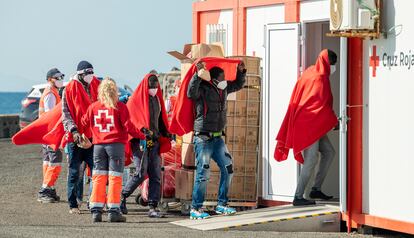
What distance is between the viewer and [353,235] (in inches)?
549

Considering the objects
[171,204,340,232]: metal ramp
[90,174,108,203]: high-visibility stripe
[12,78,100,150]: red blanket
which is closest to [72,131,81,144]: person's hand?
[12,78,100,150]: red blanket

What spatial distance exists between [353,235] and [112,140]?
316cm

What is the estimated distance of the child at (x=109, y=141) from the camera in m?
15.0

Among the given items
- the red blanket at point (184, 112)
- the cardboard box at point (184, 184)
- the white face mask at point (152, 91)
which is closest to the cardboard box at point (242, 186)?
the cardboard box at point (184, 184)

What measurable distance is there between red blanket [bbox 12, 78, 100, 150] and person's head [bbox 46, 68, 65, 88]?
0.69 metres

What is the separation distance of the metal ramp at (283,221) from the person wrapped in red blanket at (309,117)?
63 centimetres

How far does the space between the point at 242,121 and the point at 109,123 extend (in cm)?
194

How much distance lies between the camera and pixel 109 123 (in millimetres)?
15008

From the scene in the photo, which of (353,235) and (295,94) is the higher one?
(295,94)

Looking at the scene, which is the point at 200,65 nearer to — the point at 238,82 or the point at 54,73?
the point at 238,82

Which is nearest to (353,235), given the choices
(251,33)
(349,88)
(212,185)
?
(349,88)

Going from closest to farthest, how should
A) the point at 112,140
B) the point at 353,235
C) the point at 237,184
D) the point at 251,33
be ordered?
the point at 353,235 < the point at 112,140 < the point at 237,184 < the point at 251,33

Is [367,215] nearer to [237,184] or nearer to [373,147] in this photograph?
[373,147]

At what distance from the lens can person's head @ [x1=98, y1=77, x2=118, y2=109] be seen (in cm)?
1498
